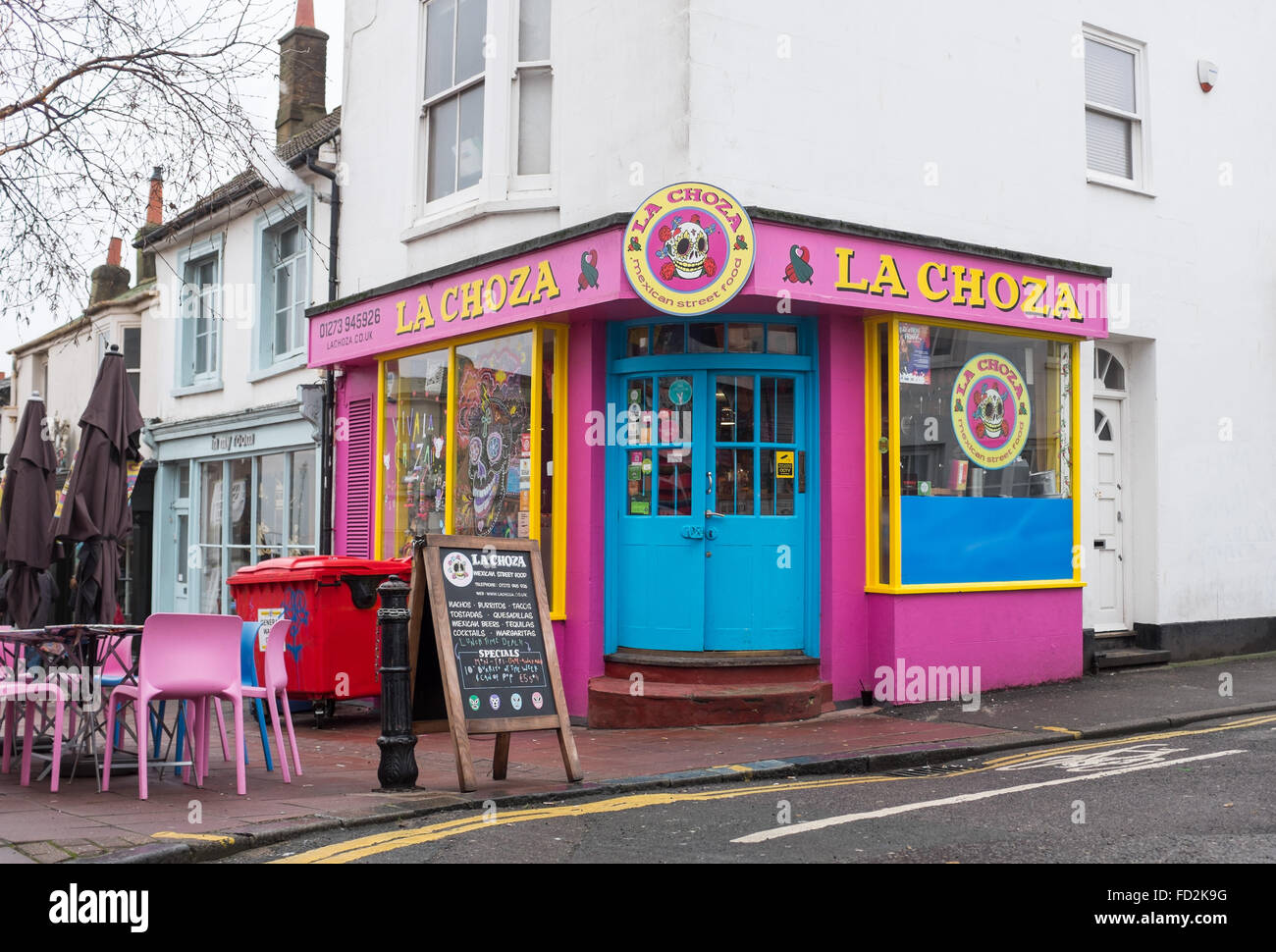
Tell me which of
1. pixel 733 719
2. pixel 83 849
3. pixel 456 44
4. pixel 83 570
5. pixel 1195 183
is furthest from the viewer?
pixel 1195 183

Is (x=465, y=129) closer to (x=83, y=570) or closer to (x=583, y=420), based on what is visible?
(x=583, y=420)

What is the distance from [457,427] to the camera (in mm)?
12297

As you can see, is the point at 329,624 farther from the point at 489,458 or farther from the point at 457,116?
the point at 457,116

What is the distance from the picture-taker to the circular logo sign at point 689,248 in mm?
9727

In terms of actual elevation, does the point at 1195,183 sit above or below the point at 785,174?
above

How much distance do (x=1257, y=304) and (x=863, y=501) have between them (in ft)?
20.1

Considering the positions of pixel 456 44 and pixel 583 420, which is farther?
pixel 456 44

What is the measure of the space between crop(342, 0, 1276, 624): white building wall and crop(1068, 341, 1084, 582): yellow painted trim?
0.55m

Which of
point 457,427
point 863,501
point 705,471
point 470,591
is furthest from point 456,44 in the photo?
point 470,591

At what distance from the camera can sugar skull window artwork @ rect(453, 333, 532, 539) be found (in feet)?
37.6

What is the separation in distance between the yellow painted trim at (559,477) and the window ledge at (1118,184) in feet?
18.2

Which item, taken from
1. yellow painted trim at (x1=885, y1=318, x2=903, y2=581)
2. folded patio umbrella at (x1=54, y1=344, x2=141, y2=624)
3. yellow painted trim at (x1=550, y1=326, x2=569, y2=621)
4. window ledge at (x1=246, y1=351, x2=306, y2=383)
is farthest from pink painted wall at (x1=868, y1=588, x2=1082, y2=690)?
window ledge at (x1=246, y1=351, x2=306, y2=383)

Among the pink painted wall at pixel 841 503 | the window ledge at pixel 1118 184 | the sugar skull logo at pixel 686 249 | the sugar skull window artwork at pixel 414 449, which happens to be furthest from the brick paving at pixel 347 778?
the window ledge at pixel 1118 184

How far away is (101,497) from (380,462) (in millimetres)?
4435
